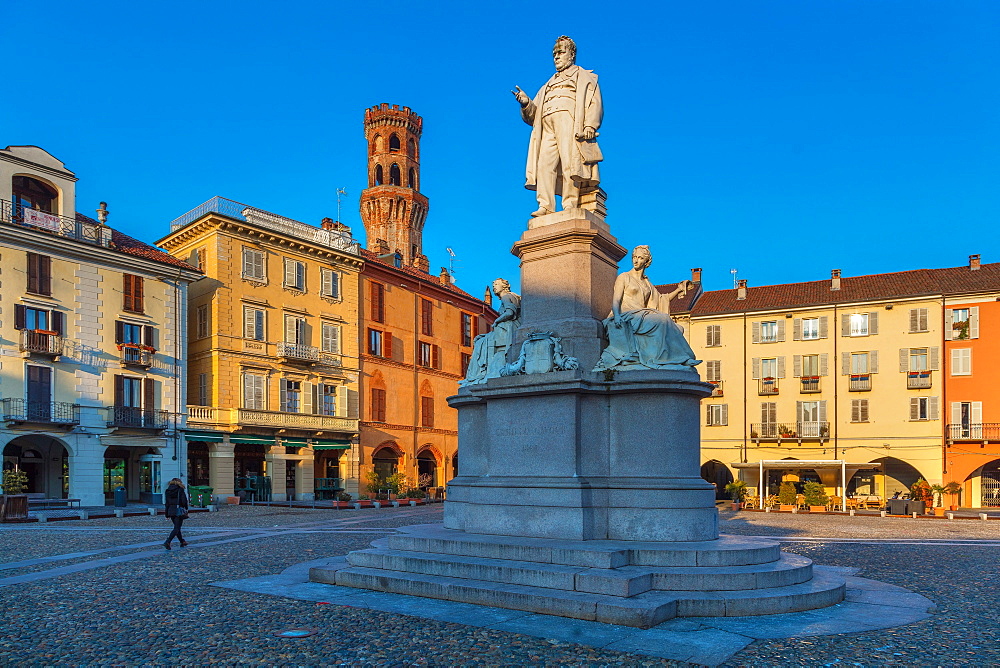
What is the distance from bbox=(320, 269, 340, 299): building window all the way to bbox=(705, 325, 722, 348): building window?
22326mm

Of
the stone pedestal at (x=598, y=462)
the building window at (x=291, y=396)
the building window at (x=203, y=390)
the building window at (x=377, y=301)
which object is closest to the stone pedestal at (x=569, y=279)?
the stone pedestal at (x=598, y=462)

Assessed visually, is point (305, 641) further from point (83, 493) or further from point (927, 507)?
point (927, 507)

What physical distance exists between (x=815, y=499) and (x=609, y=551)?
30.4 meters

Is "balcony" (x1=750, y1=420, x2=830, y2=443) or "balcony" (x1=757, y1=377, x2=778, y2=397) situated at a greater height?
"balcony" (x1=757, y1=377, x2=778, y2=397)

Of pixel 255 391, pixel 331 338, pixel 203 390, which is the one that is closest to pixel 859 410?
pixel 331 338

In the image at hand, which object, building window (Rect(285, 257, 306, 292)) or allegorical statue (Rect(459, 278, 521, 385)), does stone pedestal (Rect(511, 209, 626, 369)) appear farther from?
building window (Rect(285, 257, 306, 292))

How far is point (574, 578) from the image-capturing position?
8.63 metres

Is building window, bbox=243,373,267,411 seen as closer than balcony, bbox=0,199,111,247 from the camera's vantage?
No

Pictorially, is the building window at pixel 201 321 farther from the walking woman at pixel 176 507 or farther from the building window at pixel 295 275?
the walking woman at pixel 176 507

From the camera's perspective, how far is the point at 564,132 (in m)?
12.6

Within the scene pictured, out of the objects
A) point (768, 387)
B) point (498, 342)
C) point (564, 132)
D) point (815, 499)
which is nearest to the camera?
point (498, 342)

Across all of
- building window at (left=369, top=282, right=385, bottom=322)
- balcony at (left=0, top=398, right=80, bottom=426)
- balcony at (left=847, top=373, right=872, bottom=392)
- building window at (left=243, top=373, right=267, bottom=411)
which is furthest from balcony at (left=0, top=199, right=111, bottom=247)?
balcony at (left=847, top=373, right=872, bottom=392)

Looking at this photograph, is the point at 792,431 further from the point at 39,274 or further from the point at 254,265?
the point at 39,274

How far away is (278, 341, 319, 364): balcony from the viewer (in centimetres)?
4275
